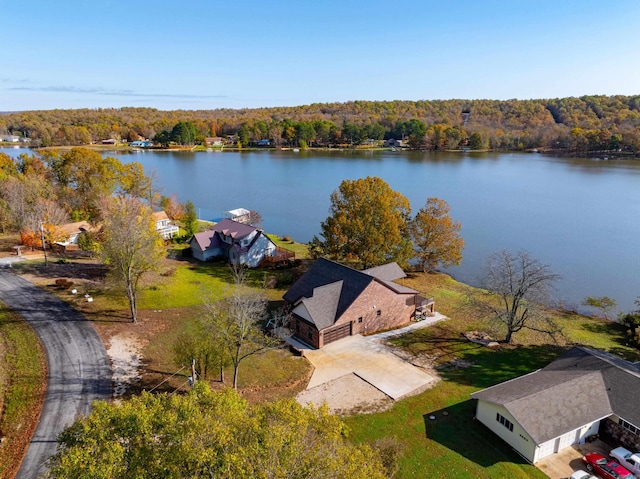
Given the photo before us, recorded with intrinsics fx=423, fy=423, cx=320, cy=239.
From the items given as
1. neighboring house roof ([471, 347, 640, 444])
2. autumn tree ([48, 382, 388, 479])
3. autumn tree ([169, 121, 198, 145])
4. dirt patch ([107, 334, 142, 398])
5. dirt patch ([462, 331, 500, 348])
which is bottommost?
dirt patch ([462, 331, 500, 348])

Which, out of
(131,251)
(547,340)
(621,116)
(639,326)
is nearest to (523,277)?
(547,340)

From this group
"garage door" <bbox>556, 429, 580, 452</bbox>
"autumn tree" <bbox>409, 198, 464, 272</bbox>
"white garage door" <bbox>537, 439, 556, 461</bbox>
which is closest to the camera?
"white garage door" <bbox>537, 439, 556, 461</bbox>

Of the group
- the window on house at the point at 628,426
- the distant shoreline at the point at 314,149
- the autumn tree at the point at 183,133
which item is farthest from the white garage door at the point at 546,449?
the autumn tree at the point at 183,133

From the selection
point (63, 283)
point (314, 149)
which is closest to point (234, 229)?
point (63, 283)

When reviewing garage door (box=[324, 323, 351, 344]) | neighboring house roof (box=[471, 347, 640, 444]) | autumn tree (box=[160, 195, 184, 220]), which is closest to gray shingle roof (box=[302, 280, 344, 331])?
garage door (box=[324, 323, 351, 344])

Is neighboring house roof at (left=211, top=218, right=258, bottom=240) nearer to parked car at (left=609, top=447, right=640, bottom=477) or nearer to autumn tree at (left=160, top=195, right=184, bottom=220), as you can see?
autumn tree at (left=160, top=195, right=184, bottom=220)

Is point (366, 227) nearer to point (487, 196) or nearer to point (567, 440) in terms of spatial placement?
point (567, 440)

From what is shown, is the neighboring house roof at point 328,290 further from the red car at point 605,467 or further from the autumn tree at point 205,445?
the autumn tree at point 205,445
